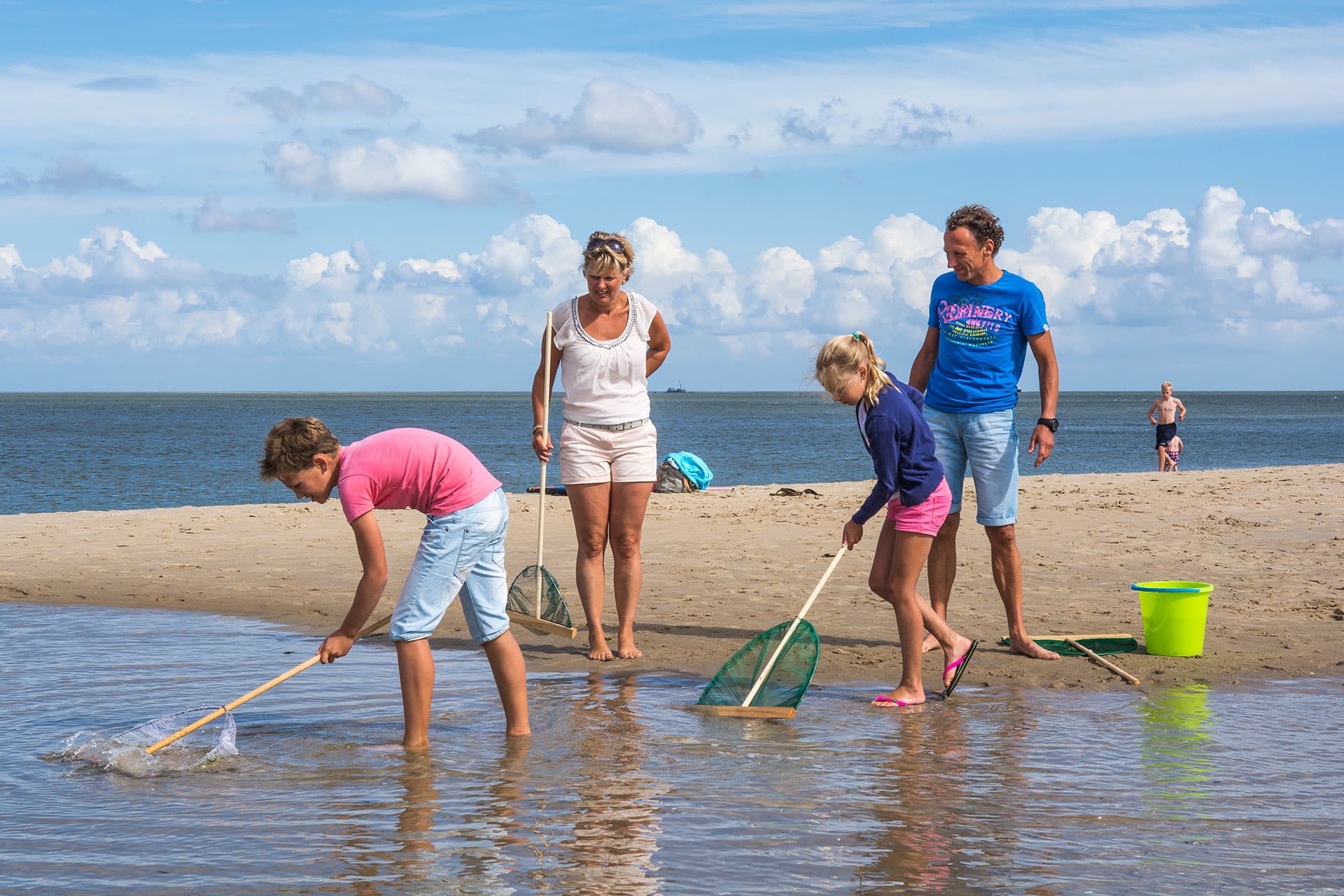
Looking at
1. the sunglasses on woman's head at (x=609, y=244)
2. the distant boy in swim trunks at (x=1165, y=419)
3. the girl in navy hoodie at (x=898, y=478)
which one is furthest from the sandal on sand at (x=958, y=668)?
the distant boy in swim trunks at (x=1165, y=419)

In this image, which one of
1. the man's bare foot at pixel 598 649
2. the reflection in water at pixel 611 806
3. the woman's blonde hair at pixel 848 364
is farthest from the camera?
the man's bare foot at pixel 598 649

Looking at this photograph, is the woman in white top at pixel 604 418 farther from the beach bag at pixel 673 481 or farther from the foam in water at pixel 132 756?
the beach bag at pixel 673 481

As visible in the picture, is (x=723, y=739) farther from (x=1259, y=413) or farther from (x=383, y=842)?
(x=1259, y=413)

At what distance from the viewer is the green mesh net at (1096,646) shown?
6.27 metres

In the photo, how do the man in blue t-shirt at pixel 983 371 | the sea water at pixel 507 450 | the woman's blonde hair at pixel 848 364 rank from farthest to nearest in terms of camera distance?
the sea water at pixel 507 450
the man in blue t-shirt at pixel 983 371
the woman's blonde hair at pixel 848 364

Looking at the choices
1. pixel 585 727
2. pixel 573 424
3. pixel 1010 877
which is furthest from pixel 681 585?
pixel 1010 877

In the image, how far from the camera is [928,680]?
586 centimetres

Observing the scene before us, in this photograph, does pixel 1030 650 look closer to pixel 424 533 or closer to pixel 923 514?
pixel 923 514

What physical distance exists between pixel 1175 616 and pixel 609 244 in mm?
3256

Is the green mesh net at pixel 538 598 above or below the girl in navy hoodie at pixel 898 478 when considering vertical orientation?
below

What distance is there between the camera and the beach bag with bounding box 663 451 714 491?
52.3ft

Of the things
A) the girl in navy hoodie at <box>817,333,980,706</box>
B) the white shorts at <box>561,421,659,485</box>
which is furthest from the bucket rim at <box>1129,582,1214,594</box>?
the white shorts at <box>561,421,659,485</box>

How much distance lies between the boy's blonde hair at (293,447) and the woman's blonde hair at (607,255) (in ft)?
6.56

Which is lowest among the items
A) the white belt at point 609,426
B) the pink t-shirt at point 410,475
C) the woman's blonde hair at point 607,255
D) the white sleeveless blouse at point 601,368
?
the pink t-shirt at point 410,475
